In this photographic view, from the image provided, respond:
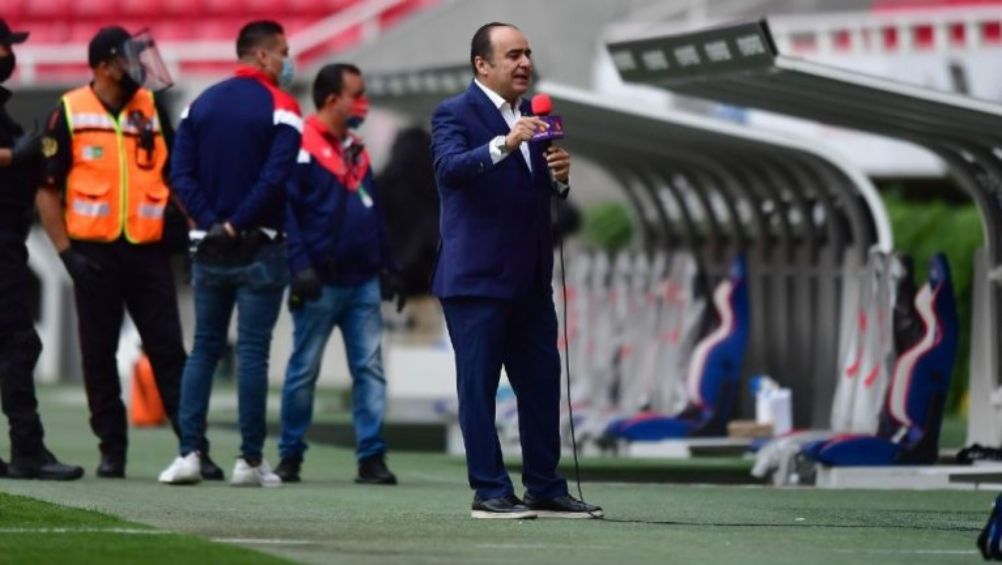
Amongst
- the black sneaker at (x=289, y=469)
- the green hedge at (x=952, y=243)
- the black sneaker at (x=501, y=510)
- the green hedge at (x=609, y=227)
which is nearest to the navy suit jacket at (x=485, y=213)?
the black sneaker at (x=501, y=510)

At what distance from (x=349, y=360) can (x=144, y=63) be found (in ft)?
5.66

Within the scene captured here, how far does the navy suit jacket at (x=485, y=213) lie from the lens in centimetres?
1062

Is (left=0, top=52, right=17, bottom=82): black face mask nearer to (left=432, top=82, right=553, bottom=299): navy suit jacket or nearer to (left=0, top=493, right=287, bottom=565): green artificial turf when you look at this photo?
(left=0, top=493, right=287, bottom=565): green artificial turf

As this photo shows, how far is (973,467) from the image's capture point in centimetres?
1406

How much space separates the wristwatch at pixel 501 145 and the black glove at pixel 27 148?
3.56m

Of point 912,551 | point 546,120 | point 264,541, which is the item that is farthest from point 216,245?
point 912,551

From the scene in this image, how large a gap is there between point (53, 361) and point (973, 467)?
58.4 ft

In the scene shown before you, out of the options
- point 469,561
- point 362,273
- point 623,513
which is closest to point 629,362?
point 362,273

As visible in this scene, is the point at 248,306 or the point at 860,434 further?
the point at 860,434

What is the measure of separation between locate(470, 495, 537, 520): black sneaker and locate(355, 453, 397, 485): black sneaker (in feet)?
8.88

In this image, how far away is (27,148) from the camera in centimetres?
1316

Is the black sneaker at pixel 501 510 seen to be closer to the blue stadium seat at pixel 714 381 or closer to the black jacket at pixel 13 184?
the black jacket at pixel 13 184

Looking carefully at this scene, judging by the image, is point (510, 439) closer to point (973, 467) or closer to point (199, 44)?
point (973, 467)

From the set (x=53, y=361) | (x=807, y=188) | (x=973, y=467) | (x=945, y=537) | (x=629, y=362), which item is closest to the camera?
(x=945, y=537)
